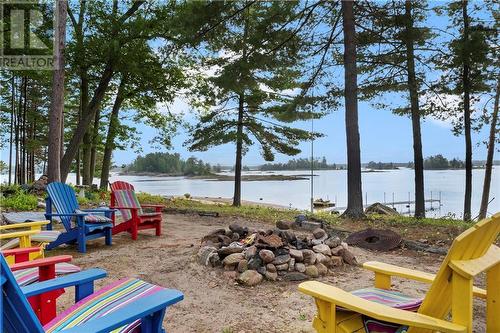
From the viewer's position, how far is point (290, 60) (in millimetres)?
9492

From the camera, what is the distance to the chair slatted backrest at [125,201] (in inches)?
233

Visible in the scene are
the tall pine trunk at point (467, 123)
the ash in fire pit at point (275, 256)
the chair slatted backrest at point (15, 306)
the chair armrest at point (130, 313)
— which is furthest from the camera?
the tall pine trunk at point (467, 123)

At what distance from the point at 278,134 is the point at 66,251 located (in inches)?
421

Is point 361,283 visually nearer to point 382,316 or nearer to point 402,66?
point 382,316

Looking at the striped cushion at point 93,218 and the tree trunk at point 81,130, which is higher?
the tree trunk at point 81,130

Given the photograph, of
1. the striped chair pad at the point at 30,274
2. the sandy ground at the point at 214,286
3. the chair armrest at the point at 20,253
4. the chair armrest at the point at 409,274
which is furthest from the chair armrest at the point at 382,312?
the chair armrest at the point at 20,253

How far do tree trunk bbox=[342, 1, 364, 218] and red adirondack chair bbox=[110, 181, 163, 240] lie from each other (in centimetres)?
432

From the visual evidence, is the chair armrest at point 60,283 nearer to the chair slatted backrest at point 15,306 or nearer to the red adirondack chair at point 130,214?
the chair slatted backrest at point 15,306

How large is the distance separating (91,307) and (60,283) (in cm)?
19

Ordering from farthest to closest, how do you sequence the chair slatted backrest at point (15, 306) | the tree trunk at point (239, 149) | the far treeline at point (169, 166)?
the far treeline at point (169, 166) < the tree trunk at point (239, 149) < the chair slatted backrest at point (15, 306)

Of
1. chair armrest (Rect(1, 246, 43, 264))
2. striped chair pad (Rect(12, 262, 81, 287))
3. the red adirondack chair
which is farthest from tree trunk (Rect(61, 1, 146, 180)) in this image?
striped chair pad (Rect(12, 262, 81, 287))

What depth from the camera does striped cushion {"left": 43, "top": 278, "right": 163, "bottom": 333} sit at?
1.61 m

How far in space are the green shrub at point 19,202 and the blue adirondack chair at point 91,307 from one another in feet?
22.5

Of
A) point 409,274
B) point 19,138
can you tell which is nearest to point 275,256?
point 409,274
